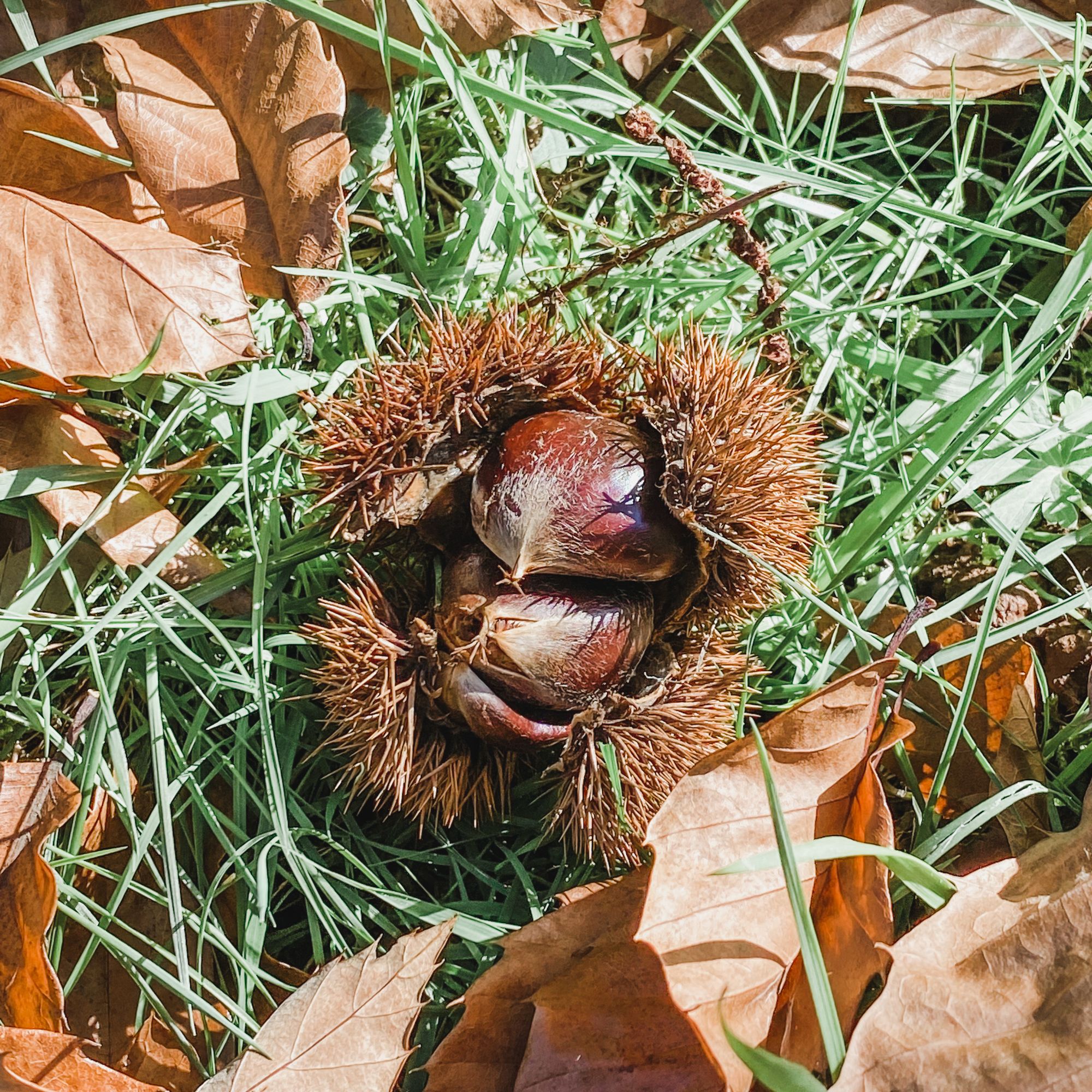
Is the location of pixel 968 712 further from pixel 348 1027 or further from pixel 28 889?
pixel 28 889

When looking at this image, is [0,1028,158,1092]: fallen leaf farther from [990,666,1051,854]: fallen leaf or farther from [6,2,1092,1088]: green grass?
[990,666,1051,854]: fallen leaf

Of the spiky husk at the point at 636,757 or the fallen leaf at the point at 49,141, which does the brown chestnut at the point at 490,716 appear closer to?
the spiky husk at the point at 636,757

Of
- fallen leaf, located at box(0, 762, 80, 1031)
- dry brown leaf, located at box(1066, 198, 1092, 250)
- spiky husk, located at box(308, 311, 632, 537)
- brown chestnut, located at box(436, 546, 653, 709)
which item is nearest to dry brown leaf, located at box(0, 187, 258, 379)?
spiky husk, located at box(308, 311, 632, 537)

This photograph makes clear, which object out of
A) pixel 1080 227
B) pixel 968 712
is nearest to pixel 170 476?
pixel 968 712

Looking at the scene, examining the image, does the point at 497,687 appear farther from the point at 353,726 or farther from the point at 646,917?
the point at 646,917

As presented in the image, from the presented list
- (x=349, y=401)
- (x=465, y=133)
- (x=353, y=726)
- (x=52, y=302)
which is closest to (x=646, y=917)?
(x=353, y=726)

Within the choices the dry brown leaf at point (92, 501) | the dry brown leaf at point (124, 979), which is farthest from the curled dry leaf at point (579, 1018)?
the dry brown leaf at point (92, 501)
